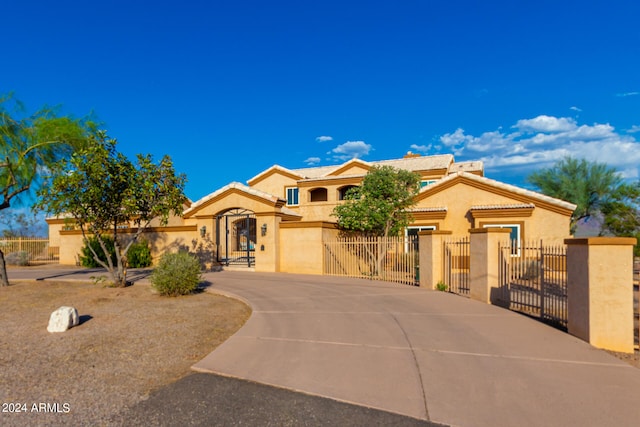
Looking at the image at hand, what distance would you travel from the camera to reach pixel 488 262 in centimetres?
1062

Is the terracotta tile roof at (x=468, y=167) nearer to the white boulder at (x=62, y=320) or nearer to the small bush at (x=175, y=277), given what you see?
the small bush at (x=175, y=277)

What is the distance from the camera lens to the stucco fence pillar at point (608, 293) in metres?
6.64

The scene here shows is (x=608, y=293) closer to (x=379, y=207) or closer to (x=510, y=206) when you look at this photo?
(x=379, y=207)

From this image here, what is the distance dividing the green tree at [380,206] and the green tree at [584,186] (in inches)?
629

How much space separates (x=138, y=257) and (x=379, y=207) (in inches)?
581

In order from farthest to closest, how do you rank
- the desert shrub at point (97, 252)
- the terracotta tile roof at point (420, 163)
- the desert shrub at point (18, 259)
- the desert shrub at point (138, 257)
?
the terracotta tile roof at point (420, 163) < the desert shrub at point (18, 259) < the desert shrub at point (97, 252) < the desert shrub at point (138, 257)

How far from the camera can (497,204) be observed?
20.8 meters

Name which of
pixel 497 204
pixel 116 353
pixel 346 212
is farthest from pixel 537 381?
pixel 497 204

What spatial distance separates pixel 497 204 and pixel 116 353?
19947 mm

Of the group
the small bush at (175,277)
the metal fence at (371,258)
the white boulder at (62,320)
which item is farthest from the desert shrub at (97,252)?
the white boulder at (62,320)

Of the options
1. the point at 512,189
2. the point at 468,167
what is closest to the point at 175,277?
the point at 512,189

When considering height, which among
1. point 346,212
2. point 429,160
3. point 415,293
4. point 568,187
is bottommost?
point 415,293

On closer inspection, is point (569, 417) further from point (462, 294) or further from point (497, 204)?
point (497, 204)

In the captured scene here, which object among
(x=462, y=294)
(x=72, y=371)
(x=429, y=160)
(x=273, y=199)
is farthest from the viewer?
(x=429, y=160)
